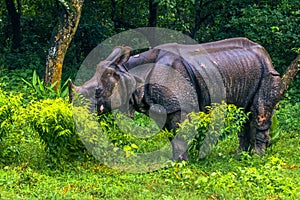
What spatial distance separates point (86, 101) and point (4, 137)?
127 cm

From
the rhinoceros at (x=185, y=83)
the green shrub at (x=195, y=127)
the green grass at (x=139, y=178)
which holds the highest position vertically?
the rhinoceros at (x=185, y=83)

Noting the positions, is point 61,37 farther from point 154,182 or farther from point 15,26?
point 154,182

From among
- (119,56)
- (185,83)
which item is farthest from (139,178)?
(119,56)

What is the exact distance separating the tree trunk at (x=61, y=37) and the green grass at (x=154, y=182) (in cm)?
416

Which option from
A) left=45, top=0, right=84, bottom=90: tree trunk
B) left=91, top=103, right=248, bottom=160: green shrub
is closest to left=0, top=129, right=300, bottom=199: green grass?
left=91, top=103, right=248, bottom=160: green shrub

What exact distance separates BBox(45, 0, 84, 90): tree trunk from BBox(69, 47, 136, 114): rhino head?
12.8ft

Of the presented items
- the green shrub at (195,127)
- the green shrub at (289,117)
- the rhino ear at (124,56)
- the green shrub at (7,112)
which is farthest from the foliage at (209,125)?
the green shrub at (289,117)

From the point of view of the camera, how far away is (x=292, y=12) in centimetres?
A: 1268

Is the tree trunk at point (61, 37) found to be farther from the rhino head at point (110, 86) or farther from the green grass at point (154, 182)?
the green grass at point (154, 182)

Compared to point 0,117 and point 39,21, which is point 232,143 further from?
point 39,21

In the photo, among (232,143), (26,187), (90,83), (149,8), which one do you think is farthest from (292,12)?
(26,187)

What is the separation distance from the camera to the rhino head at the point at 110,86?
6.39 metres

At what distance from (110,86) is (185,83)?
96cm

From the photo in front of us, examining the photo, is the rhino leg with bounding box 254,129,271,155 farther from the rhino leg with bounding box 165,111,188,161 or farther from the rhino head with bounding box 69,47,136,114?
the rhino head with bounding box 69,47,136,114
